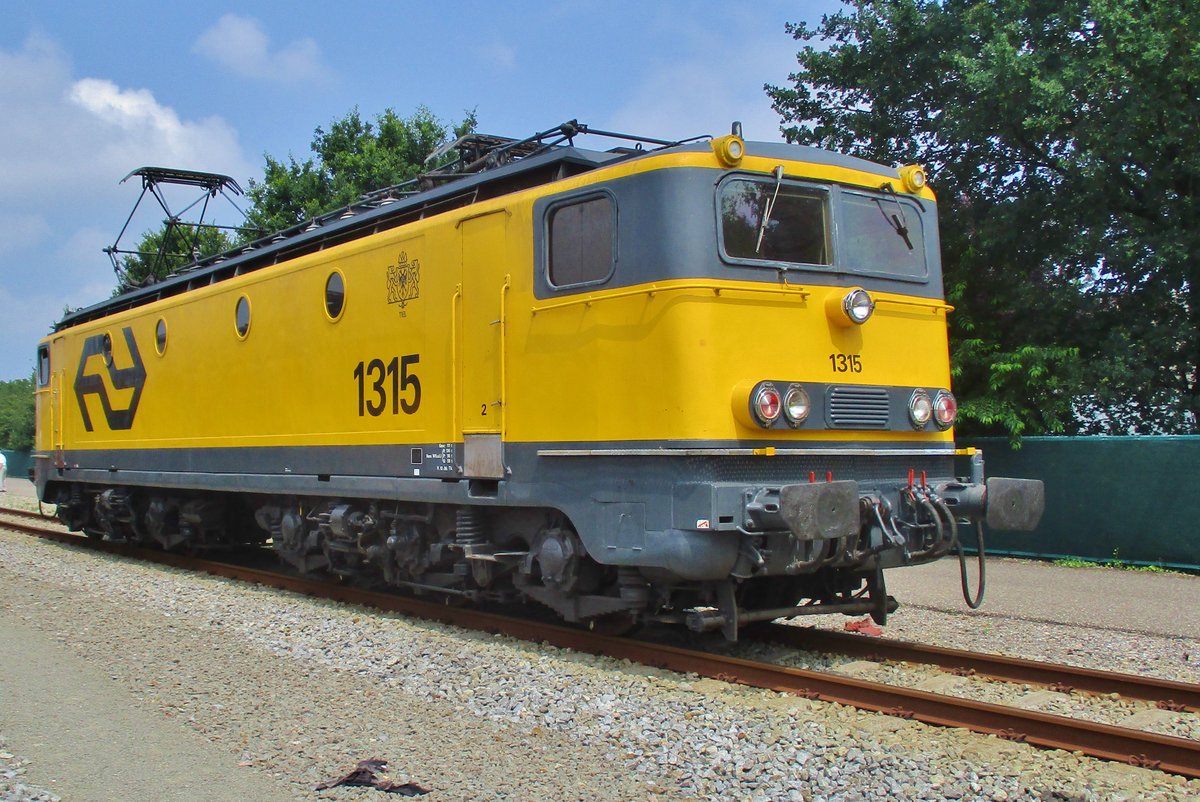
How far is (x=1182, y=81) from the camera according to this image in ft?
41.0

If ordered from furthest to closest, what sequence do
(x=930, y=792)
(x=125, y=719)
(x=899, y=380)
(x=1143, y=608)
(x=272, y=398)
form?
(x=272, y=398)
(x=1143, y=608)
(x=899, y=380)
(x=125, y=719)
(x=930, y=792)

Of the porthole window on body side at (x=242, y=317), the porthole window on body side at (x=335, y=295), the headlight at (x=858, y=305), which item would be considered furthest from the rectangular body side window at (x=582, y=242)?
the porthole window on body side at (x=242, y=317)

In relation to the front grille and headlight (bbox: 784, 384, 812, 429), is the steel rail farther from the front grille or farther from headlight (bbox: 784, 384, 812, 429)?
headlight (bbox: 784, 384, 812, 429)

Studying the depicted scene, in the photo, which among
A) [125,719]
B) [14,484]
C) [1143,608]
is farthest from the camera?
[14,484]

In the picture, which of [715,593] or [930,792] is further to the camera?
[715,593]

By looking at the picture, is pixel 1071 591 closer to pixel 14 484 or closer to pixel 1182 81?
pixel 1182 81

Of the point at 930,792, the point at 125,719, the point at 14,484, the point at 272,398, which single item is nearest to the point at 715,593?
the point at 930,792

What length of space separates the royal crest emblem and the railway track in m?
2.64

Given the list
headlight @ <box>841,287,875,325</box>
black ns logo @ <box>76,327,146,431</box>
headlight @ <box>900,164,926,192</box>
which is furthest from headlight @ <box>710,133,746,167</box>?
black ns logo @ <box>76,327,146,431</box>

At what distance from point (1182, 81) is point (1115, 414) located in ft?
13.7

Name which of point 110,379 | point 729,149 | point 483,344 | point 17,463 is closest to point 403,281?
point 483,344

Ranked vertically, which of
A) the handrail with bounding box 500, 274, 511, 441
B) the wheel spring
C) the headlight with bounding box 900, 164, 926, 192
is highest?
the headlight with bounding box 900, 164, 926, 192

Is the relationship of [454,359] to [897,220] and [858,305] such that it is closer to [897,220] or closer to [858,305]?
[858,305]

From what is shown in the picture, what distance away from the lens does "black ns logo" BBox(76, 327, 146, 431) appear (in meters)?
14.1
